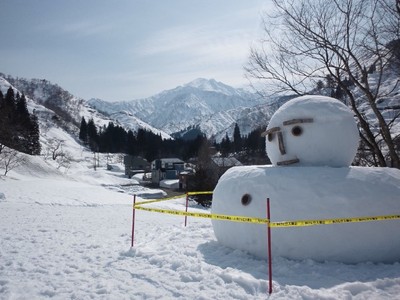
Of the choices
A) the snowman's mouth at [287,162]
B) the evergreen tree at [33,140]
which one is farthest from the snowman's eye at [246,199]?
the evergreen tree at [33,140]

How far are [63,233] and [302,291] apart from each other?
8079 millimetres

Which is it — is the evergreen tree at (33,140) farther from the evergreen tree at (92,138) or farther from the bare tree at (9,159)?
the evergreen tree at (92,138)

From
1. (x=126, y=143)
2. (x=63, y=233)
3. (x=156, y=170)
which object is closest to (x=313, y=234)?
(x=63, y=233)

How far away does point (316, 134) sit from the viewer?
7.71 meters

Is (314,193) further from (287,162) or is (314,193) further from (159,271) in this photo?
(159,271)

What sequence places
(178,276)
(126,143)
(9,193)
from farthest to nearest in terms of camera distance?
(126,143)
(9,193)
(178,276)

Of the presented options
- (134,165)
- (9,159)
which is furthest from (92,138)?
(9,159)

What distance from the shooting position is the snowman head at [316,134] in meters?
7.71

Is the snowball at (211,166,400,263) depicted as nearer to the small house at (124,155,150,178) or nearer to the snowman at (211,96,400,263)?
the snowman at (211,96,400,263)

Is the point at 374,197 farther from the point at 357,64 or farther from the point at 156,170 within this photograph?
the point at 156,170

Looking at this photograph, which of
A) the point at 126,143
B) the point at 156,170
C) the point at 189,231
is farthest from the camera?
the point at 126,143

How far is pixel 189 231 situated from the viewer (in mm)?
10664

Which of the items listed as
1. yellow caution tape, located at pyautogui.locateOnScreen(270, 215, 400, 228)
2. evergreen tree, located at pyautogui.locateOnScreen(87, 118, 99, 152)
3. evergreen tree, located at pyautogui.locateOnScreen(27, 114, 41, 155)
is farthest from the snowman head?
evergreen tree, located at pyautogui.locateOnScreen(87, 118, 99, 152)

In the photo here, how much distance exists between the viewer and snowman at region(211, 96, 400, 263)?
265 inches
